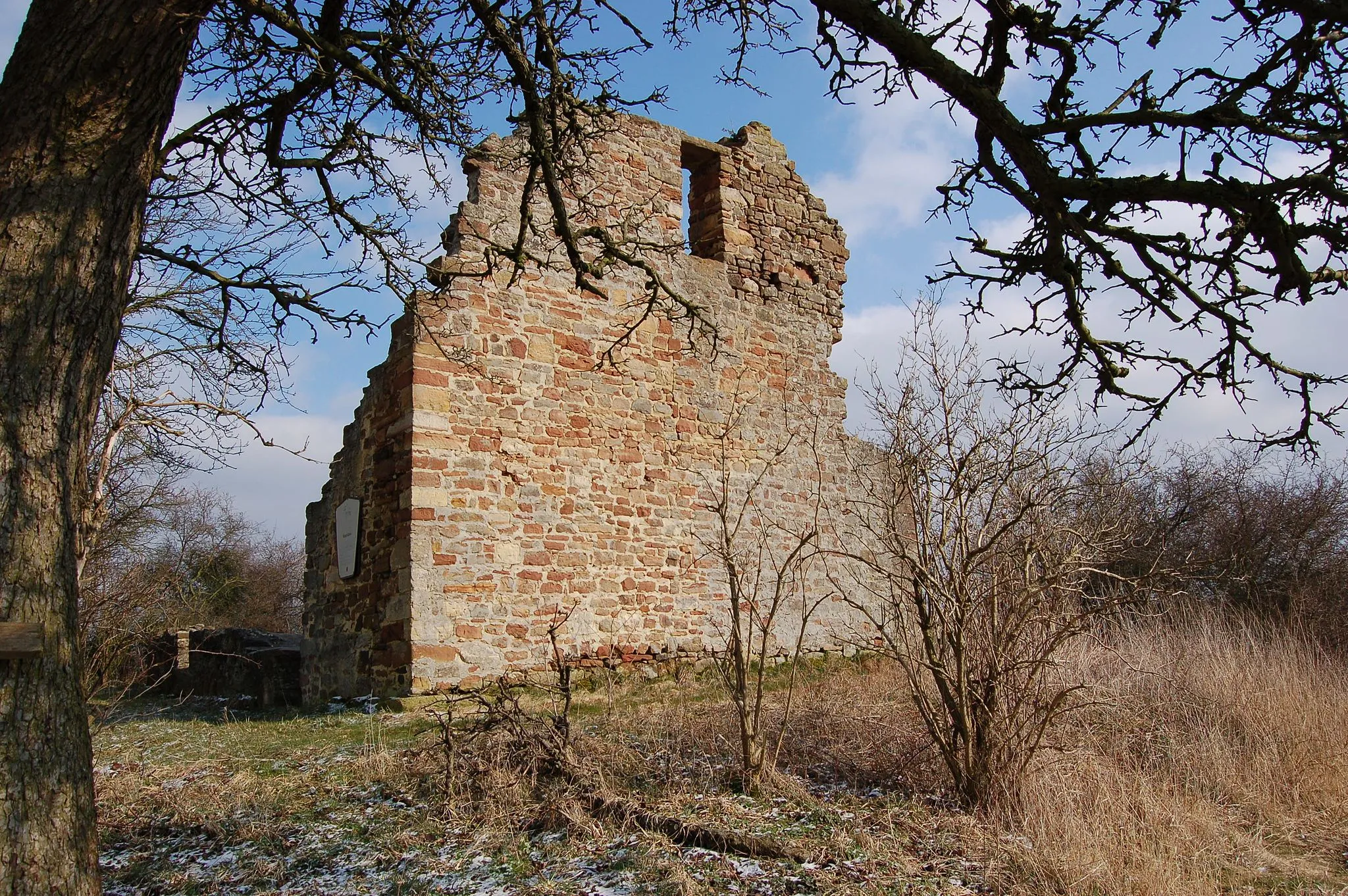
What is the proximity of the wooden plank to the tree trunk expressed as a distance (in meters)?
0.03

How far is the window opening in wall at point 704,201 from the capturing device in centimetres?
1144

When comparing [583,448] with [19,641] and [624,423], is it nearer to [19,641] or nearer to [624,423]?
[624,423]

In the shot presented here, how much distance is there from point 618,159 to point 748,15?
5.09 metres

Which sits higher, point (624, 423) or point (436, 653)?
point (624, 423)

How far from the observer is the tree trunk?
9.84 ft

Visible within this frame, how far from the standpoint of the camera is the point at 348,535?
926 cm

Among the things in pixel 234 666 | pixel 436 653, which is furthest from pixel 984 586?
pixel 234 666

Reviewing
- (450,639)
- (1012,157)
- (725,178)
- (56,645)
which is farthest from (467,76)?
(725,178)

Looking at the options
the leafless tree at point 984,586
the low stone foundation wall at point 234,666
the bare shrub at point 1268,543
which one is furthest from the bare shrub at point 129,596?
the bare shrub at point 1268,543

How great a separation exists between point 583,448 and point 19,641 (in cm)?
668

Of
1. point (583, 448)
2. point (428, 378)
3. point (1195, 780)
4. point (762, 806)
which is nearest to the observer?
point (762, 806)

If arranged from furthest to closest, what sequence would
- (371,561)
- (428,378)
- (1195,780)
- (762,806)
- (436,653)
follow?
(371,561) < (428,378) < (436,653) < (1195,780) < (762,806)

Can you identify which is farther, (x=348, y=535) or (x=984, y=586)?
(x=348, y=535)

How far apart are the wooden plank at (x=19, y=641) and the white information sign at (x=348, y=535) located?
6.17 meters
